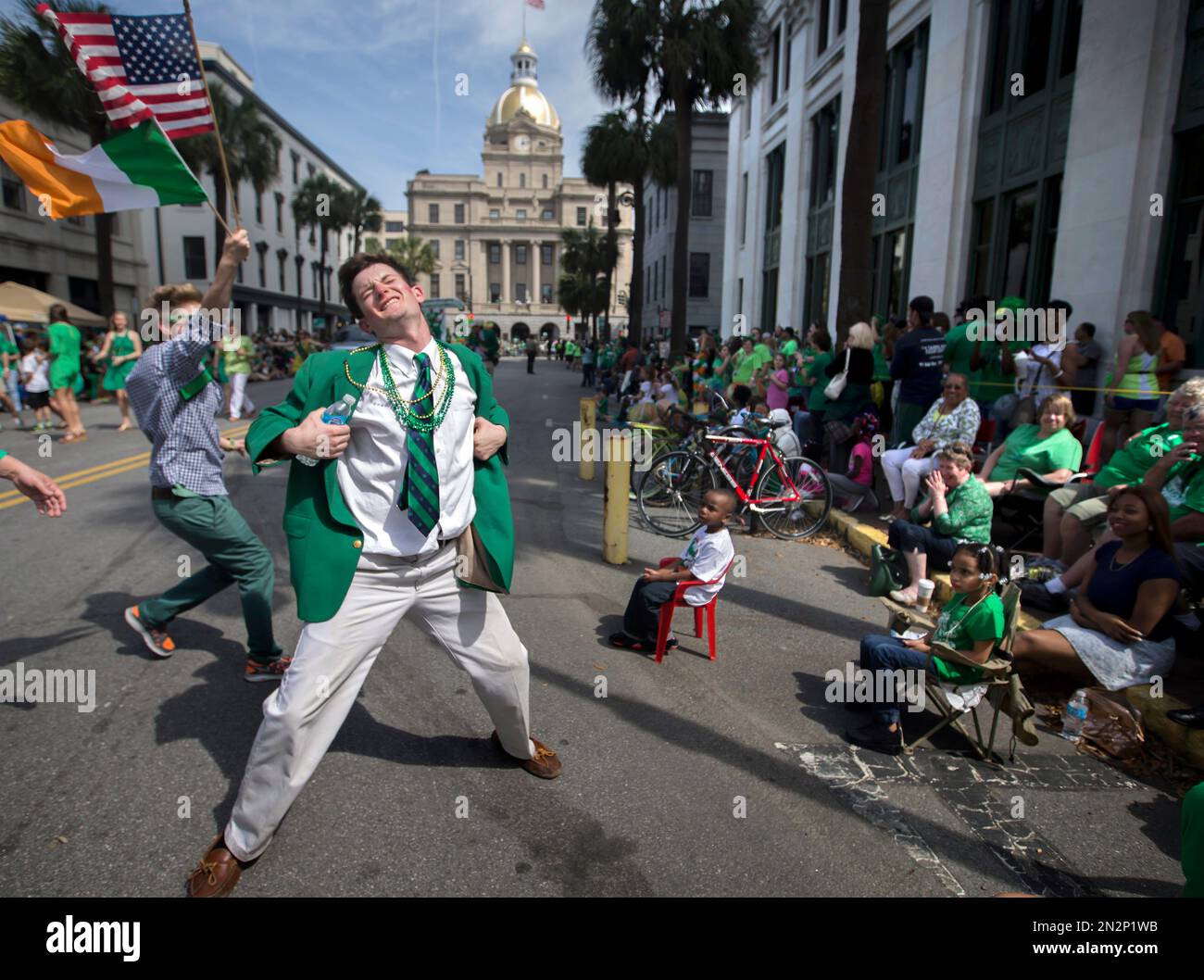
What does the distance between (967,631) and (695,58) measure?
2242 centimetres

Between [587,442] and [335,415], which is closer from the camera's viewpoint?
[335,415]

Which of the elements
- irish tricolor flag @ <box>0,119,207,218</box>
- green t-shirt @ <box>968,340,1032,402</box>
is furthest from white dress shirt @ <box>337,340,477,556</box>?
green t-shirt @ <box>968,340,1032,402</box>

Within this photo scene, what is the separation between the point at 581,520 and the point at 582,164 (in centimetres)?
2690

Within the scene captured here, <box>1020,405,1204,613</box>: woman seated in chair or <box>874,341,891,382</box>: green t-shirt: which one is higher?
<box>874,341,891,382</box>: green t-shirt

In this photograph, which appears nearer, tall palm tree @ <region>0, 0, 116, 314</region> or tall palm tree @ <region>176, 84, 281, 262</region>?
tall palm tree @ <region>0, 0, 116, 314</region>

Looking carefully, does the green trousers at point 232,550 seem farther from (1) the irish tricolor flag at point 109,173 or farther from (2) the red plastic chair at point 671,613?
(2) the red plastic chair at point 671,613

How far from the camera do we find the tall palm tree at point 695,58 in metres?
21.9

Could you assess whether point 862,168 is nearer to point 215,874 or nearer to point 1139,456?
point 1139,456

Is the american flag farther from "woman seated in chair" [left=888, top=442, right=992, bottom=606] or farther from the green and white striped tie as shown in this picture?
"woman seated in chair" [left=888, top=442, right=992, bottom=606]

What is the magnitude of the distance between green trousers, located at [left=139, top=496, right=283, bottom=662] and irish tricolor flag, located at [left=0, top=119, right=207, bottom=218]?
156 cm

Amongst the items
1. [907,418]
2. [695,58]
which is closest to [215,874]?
[907,418]

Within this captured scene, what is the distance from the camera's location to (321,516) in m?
2.70

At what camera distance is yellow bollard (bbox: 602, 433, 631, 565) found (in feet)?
21.6
